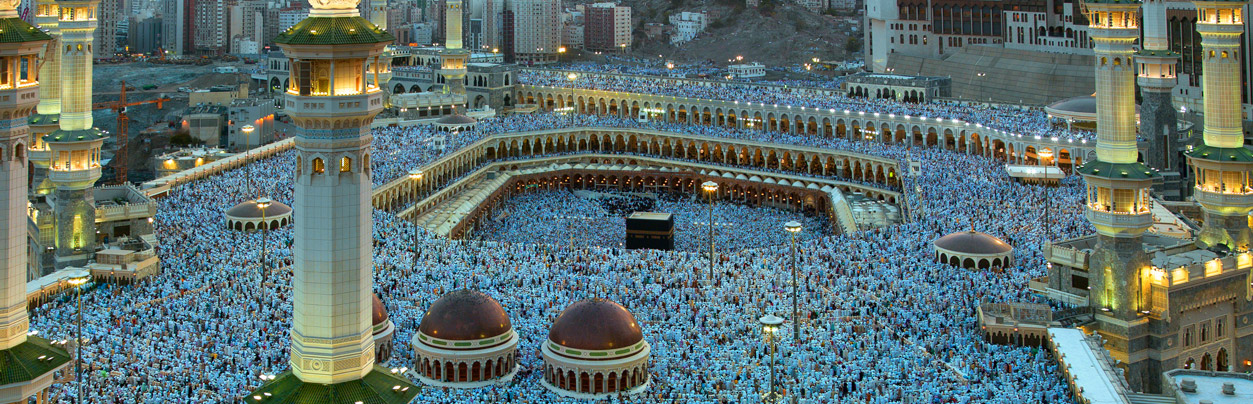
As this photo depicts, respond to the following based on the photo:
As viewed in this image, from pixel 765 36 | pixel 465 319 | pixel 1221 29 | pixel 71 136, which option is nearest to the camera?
pixel 465 319

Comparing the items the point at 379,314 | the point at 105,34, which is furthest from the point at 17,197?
the point at 105,34

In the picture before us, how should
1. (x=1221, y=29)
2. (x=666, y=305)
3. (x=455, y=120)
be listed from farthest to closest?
1. (x=455, y=120)
2. (x=1221, y=29)
3. (x=666, y=305)

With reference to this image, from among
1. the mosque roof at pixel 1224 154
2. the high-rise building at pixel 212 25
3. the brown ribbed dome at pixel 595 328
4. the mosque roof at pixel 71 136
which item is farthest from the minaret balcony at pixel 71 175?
the high-rise building at pixel 212 25

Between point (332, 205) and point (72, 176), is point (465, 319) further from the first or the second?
point (72, 176)

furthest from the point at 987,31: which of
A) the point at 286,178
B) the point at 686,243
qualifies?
the point at 286,178

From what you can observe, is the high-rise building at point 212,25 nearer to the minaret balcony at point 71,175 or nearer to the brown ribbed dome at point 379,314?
the minaret balcony at point 71,175

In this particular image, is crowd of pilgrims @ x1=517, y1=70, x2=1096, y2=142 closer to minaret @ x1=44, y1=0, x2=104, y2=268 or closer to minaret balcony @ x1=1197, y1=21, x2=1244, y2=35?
minaret balcony @ x1=1197, y1=21, x2=1244, y2=35
